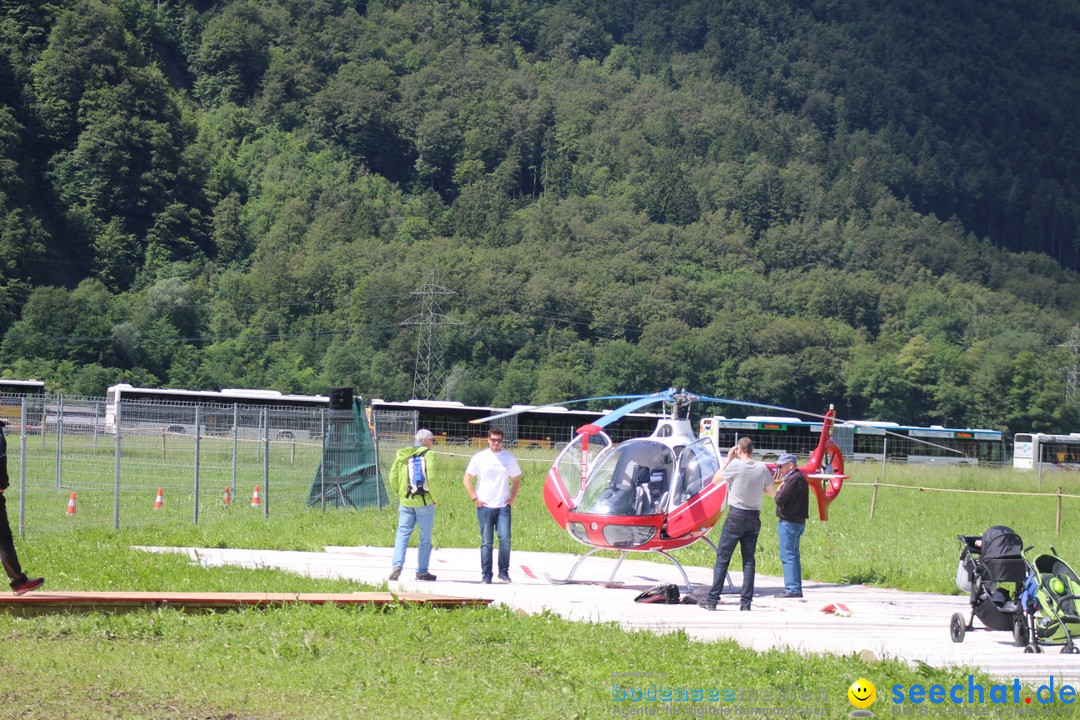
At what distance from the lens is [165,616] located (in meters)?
11.2

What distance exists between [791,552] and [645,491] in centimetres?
175

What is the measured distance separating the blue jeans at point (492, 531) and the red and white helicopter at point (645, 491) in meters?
0.66

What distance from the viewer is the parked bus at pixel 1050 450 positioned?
212 feet

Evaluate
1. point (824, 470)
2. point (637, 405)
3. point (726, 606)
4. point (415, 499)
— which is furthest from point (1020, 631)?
point (415, 499)

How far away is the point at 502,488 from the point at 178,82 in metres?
146

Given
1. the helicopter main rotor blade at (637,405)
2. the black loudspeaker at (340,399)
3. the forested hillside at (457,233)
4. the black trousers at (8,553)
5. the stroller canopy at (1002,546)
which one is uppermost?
the forested hillside at (457,233)

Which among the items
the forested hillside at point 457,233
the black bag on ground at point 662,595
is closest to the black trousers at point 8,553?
the black bag on ground at point 662,595

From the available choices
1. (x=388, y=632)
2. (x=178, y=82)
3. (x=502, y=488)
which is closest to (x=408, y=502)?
(x=502, y=488)

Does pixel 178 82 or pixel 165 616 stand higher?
pixel 178 82

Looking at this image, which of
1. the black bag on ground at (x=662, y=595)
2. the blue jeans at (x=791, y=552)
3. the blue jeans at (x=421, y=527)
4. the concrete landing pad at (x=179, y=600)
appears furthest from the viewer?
the blue jeans at (x=791, y=552)

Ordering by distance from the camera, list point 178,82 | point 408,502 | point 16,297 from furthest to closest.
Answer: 1. point 178,82
2. point 16,297
3. point 408,502

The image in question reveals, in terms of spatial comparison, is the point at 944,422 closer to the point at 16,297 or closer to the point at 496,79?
the point at 16,297

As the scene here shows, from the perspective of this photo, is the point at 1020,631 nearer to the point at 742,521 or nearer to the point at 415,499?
the point at 742,521

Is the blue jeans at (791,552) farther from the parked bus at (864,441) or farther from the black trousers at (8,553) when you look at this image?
the parked bus at (864,441)
